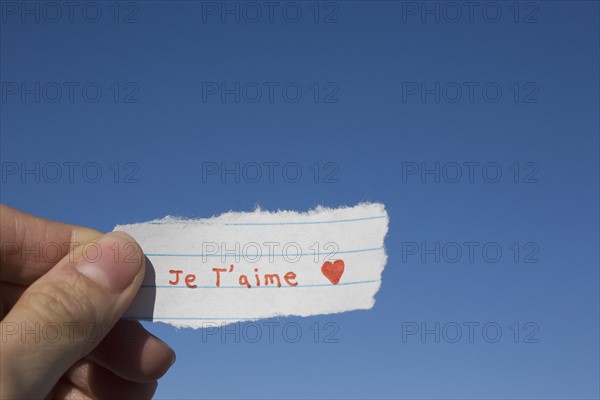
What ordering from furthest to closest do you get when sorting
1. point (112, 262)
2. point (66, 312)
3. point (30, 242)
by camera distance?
1. point (30, 242)
2. point (112, 262)
3. point (66, 312)

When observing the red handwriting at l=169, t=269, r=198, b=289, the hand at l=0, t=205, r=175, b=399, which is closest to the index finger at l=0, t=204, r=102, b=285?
the hand at l=0, t=205, r=175, b=399

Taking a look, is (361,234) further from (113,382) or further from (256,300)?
(113,382)

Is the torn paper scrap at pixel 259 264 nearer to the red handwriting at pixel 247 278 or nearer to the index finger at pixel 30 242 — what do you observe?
the red handwriting at pixel 247 278

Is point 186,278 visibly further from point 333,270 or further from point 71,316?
point 333,270

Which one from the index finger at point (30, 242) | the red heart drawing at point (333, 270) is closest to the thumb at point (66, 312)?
the index finger at point (30, 242)

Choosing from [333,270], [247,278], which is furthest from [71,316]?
[333,270]

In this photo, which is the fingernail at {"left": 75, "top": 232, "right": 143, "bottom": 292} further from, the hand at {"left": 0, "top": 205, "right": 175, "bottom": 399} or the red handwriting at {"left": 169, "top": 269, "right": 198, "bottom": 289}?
the red handwriting at {"left": 169, "top": 269, "right": 198, "bottom": 289}

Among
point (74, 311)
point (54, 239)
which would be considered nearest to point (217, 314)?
point (74, 311)
